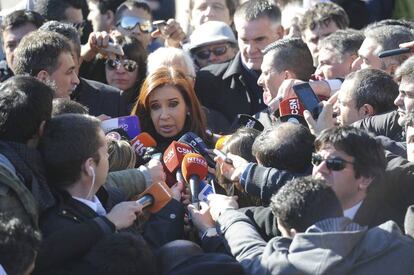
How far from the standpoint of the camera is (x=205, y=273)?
4277 mm

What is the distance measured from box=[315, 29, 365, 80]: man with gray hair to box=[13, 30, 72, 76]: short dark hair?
6.09ft

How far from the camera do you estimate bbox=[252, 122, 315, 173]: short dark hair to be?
201 inches

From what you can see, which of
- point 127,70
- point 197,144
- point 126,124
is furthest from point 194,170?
point 127,70

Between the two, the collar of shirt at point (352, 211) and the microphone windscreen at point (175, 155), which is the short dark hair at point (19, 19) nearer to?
the microphone windscreen at point (175, 155)

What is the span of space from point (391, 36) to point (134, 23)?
2695 millimetres

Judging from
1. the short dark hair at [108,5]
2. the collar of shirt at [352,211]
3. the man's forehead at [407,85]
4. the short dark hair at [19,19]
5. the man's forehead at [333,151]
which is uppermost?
the short dark hair at [19,19]

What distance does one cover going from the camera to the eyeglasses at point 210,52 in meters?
8.12

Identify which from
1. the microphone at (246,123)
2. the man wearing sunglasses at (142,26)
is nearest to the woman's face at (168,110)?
the microphone at (246,123)

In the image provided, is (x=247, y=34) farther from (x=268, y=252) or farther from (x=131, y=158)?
(x=268, y=252)

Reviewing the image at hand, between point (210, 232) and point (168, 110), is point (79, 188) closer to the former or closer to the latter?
point (210, 232)

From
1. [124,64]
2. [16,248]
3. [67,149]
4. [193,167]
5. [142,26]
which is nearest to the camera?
[16,248]

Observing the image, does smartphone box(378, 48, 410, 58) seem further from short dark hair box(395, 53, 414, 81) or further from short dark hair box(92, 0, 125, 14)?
short dark hair box(92, 0, 125, 14)

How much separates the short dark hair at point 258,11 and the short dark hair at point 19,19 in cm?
152

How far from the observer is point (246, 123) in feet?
21.5
